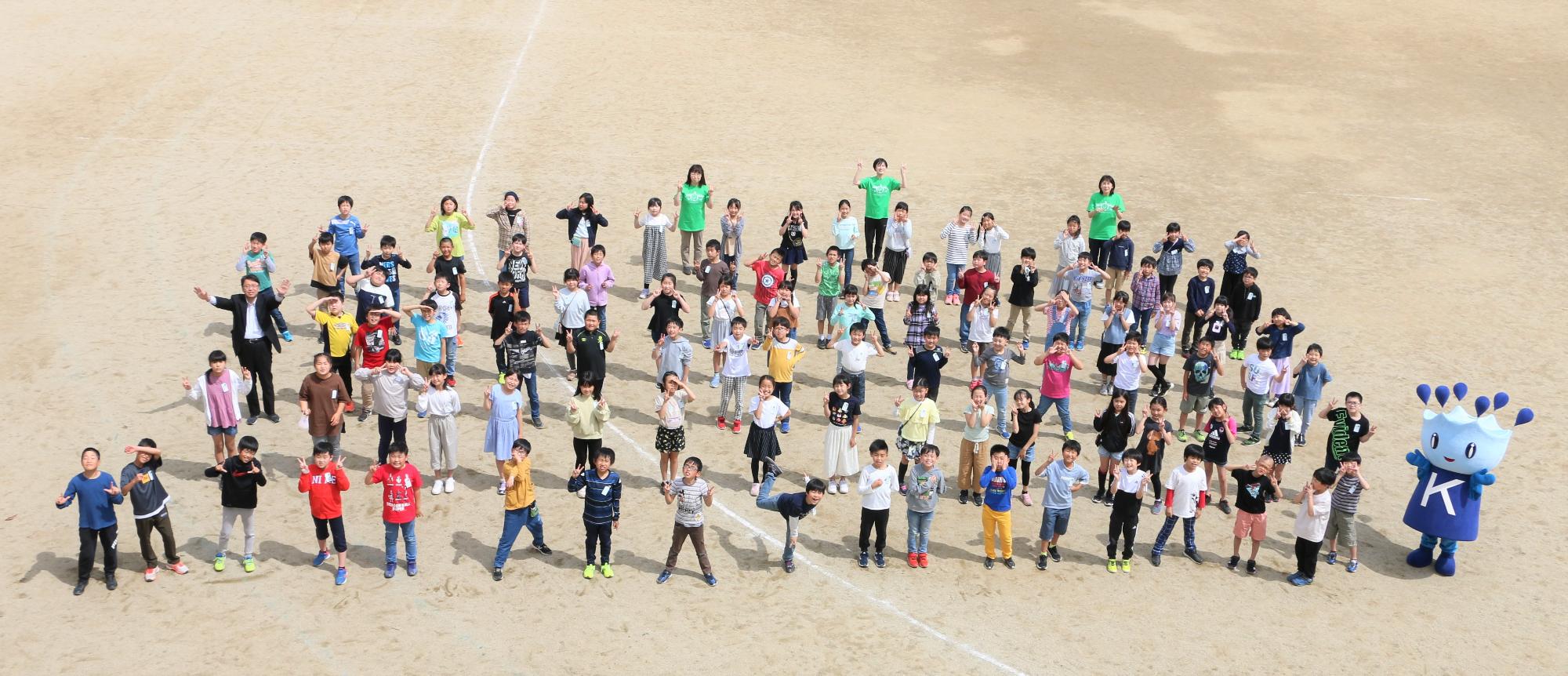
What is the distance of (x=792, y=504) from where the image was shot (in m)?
15.4

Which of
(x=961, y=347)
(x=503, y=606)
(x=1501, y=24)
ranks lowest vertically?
(x=503, y=606)

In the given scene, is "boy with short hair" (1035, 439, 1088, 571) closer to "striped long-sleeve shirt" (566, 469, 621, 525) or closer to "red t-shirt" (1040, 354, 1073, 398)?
"red t-shirt" (1040, 354, 1073, 398)

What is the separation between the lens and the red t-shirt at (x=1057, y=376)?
18.6 metres

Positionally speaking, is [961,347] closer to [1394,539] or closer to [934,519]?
[934,519]

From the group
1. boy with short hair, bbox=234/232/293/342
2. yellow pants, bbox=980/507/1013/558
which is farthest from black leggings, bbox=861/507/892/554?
boy with short hair, bbox=234/232/293/342

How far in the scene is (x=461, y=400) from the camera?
19.5 meters

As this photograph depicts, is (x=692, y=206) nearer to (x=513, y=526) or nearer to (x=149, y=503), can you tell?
(x=513, y=526)

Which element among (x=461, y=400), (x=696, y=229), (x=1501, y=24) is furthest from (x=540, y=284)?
(x=1501, y=24)

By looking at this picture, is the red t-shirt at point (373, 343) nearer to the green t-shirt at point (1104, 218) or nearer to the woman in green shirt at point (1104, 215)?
the woman in green shirt at point (1104, 215)

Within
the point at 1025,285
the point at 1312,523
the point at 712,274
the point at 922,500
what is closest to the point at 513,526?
the point at 922,500

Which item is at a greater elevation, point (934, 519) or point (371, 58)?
point (371, 58)

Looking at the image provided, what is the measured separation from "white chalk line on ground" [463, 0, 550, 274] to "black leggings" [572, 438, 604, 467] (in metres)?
7.93

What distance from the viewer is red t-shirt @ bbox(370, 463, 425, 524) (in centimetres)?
1487

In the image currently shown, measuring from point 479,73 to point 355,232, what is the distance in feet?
42.8
